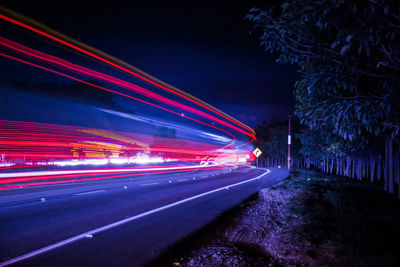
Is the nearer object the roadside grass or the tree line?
the tree line

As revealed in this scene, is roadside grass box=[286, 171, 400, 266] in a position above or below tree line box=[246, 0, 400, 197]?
below

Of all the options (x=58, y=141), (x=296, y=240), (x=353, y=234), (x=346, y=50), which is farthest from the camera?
(x=58, y=141)

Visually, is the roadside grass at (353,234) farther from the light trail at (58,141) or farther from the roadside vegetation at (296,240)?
the light trail at (58,141)

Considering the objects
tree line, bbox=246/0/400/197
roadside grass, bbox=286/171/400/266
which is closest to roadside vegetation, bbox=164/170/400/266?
roadside grass, bbox=286/171/400/266

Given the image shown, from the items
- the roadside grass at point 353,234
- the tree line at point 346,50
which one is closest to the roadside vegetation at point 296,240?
the roadside grass at point 353,234

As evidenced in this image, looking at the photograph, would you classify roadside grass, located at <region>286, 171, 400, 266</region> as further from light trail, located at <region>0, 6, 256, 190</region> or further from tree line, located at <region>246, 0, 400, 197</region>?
light trail, located at <region>0, 6, 256, 190</region>

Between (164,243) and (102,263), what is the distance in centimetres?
150

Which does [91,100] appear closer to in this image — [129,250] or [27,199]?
[27,199]

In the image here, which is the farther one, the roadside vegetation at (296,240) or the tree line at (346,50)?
the roadside vegetation at (296,240)

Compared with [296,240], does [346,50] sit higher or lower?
higher

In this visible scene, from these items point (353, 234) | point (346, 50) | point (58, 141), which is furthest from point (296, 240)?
point (58, 141)

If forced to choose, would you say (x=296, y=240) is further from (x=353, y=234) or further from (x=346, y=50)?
(x=346, y=50)

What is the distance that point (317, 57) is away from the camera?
Result: 4.84 m

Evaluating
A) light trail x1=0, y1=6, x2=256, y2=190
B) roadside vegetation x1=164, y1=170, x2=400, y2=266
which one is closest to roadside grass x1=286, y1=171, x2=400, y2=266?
roadside vegetation x1=164, y1=170, x2=400, y2=266
